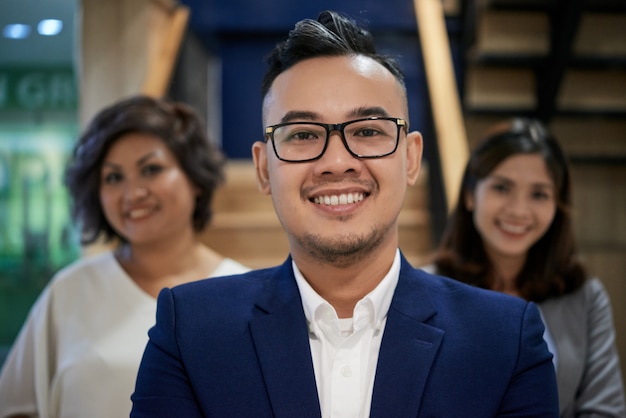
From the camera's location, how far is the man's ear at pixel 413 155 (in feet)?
3.95

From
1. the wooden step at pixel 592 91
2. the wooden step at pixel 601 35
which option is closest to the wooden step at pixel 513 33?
the wooden step at pixel 601 35

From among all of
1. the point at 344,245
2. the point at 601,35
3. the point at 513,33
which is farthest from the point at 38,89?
the point at 601,35

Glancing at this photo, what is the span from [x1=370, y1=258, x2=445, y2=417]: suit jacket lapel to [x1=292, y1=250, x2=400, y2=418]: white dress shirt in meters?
0.03

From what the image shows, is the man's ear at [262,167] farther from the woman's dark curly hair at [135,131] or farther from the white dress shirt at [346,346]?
the woman's dark curly hair at [135,131]

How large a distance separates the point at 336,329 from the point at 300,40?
48cm

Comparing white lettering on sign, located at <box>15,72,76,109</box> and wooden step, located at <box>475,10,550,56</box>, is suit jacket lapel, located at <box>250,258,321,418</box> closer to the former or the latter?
white lettering on sign, located at <box>15,72,76,109</box>

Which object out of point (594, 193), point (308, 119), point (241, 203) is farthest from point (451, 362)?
point (594, 193)

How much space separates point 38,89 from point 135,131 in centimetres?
120

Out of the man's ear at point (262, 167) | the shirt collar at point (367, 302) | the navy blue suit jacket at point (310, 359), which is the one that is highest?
the man's ear at point (262, 167)

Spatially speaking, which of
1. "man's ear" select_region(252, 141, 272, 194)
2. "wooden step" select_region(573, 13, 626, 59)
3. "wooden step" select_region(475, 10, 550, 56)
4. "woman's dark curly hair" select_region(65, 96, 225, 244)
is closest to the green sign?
"woman's dark curly hair" select_region(65, 96, 225, 244)

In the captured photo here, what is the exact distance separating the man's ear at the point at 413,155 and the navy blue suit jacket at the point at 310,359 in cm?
18

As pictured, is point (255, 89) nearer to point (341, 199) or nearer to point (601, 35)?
point (601, 35)

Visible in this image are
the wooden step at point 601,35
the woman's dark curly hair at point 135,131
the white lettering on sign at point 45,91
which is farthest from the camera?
the wooden step at point 601,35

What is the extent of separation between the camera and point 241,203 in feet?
12.0
